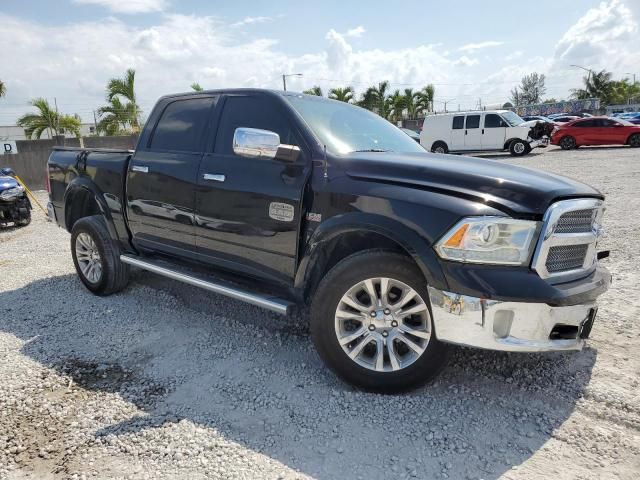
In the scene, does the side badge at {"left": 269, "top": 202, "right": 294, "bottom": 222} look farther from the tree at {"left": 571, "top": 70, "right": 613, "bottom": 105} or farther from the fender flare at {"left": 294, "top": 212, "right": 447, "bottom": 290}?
the tree at {"left": 571, "top": 70, "right": 613, "bottom": 105}

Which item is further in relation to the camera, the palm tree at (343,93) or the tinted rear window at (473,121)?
the palm tree at (343,93)

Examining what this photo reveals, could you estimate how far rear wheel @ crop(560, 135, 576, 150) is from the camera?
875 inches

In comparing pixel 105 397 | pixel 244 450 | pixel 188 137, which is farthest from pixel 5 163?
pixel 244 450

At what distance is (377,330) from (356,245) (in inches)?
24.3

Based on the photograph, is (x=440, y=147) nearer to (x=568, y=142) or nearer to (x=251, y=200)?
(x=568, y=142)

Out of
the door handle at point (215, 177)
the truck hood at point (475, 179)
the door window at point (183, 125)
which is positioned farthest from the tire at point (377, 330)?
the door window at point (183, 125)

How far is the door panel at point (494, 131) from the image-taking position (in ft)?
65.4

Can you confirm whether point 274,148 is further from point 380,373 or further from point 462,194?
point 380,373

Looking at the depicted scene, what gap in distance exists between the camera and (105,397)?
3246 millimetres

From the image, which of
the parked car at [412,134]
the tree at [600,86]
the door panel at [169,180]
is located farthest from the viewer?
the tree at [600,86]

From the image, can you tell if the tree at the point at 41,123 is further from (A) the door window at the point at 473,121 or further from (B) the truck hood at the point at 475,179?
(B) the truck hood at the point at 475,179

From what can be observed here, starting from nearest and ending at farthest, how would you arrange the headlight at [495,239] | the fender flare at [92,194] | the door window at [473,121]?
1. the headlight at [495,239]
2. the fender flare at [92,194]
3. the door window at [473,121]

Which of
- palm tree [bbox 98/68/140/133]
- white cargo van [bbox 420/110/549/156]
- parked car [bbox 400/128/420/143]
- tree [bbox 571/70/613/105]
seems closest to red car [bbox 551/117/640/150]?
white cargo van [bbox 420/110/549/156]

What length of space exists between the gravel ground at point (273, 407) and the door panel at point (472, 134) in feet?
54.8
